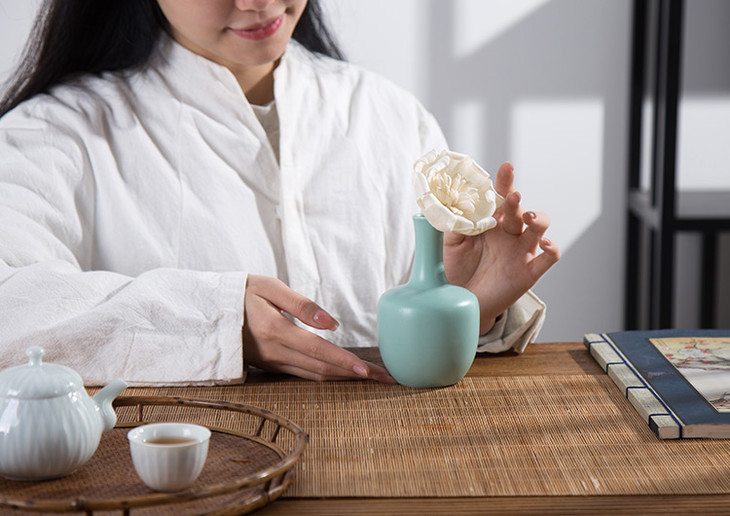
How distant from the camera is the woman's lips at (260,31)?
135cm

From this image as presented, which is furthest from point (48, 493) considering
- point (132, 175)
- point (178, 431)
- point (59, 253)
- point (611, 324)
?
point (611, 324)

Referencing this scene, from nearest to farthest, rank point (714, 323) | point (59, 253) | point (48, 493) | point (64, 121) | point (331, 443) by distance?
point (48, 493)
point (331, 443)
point (59, 253)
point (64, 121)
point (714, 323)

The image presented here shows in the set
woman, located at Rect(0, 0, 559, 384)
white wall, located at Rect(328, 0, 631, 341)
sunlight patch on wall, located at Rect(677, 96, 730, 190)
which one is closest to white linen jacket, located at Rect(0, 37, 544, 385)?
woman, located at Rect(0, 0, 559, 384)

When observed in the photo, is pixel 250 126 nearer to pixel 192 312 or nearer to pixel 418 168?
pixel 192 312

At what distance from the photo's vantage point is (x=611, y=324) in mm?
2635

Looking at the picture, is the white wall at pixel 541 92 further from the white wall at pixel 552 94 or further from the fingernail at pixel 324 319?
the fingernail at pixel 324 319

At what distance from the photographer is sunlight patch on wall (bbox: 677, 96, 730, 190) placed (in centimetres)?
252

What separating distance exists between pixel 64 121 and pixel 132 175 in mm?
138

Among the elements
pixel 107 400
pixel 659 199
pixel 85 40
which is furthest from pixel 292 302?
pixel 659 199

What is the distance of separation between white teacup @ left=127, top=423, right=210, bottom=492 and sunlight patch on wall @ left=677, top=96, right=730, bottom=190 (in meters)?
2.16

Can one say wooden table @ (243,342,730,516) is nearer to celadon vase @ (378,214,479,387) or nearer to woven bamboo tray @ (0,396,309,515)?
woven bamboo tray @ (0,396,309,515)

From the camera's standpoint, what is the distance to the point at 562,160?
8.36 ft

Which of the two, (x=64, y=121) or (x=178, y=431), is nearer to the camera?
(x=178, y=431)

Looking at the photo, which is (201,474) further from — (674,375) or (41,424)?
(674,375)
